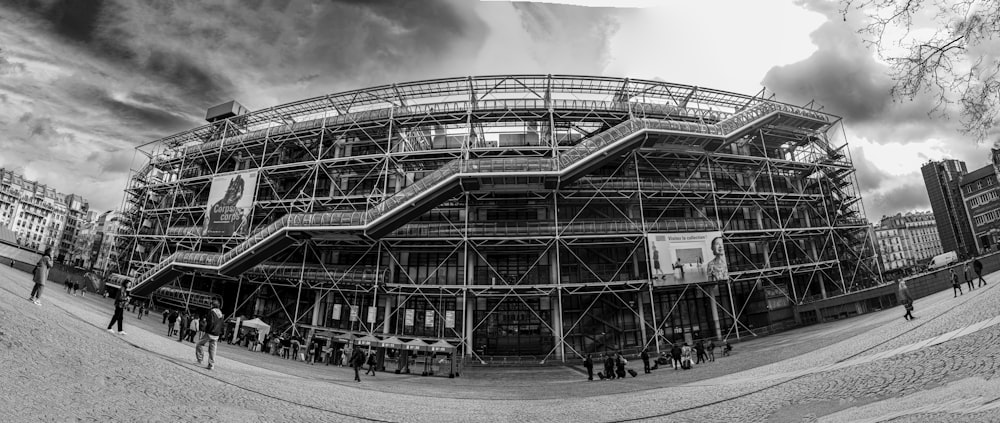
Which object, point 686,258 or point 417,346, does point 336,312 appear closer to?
point 417,346

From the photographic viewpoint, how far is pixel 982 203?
180ft

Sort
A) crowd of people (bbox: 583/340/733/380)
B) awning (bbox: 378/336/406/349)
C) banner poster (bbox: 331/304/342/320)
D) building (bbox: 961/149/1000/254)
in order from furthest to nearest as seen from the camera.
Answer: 1. building (bbox: 961/149/1000/254)
2. banner poster (bbox: 331/304/342/320)
3. awning (bbox: 378/336/406/349)
4. crowd of people (bbox: 583/340/733/380)

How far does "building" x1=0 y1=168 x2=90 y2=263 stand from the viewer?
84.9 m

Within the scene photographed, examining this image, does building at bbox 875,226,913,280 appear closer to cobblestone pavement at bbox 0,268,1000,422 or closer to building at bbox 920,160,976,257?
building at bbox 920,160,976,257

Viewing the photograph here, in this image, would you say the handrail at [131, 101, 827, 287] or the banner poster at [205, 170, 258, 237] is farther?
the banner poster at [205, 170, 258, 237]

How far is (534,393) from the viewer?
11.0 metres

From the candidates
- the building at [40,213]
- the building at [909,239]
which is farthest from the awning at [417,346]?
the building at [909,239]

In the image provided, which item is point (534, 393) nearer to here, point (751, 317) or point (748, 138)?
point (751, 317)

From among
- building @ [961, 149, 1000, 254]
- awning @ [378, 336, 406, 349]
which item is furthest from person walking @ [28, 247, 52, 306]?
building @ [961, 149, 1000, 254]

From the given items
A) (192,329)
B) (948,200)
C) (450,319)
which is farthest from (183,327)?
(948,200)

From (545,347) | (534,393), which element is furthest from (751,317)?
(534,393)

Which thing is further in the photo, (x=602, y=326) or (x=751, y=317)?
(x=751, y=317)

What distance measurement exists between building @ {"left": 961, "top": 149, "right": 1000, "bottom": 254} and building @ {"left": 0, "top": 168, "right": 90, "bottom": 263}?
154 m

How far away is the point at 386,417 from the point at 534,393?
19.0 feet
